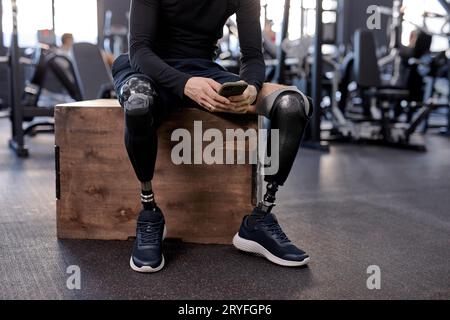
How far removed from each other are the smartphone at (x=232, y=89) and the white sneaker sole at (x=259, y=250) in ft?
1.39

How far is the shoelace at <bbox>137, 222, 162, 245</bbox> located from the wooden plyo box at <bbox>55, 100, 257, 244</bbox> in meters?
0.18

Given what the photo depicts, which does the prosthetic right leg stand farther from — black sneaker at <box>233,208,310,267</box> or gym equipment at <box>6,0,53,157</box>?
gym equipment at <box>6,0,53,157</box>

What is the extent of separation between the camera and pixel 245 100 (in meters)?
1.40

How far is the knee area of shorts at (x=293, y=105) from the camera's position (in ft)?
4.57

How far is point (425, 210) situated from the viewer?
2104 millimetres

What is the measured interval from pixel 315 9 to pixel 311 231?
252cm

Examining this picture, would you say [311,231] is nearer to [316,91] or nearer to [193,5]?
[193,5]

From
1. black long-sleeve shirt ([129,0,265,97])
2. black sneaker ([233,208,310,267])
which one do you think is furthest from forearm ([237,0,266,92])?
black sneaker ([233,208,310,267])

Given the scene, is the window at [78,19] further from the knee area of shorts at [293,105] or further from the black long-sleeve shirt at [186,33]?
the knee area of shorts at [293,105]

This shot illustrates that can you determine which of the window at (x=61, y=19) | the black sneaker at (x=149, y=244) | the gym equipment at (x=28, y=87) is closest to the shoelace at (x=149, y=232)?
the black sneaker at (x=149, y=244)

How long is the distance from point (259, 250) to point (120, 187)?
476mm

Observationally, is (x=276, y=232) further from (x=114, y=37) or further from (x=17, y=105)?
(x=114, y=37)
